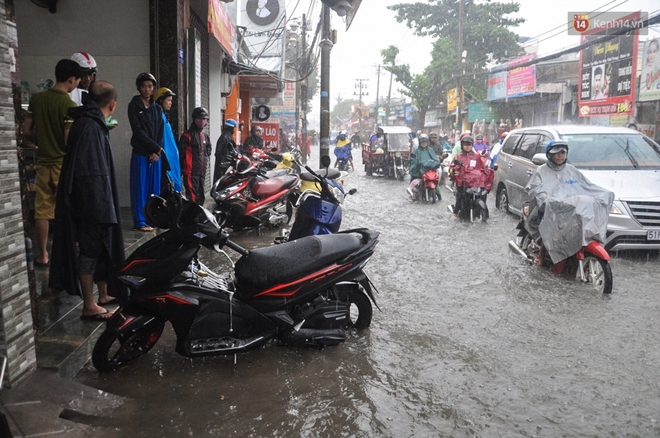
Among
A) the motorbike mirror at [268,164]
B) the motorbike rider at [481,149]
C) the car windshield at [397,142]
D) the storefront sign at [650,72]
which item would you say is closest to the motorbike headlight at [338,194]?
the motorbike mirror at [268,164]

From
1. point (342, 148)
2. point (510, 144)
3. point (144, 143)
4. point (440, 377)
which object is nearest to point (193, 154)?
point (144, 143)

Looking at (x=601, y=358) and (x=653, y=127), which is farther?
(x=653, y=127)

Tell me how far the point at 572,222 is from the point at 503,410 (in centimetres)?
327

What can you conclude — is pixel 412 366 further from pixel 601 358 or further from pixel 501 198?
pixel 501 198

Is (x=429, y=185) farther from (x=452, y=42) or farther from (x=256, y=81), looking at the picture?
(x=452, y=42)

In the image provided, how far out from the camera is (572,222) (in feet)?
19.9

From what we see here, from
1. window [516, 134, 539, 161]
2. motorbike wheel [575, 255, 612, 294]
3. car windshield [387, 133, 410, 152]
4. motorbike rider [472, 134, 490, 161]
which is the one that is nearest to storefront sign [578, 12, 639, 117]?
motorbike rider [472, 134, 490, 161]

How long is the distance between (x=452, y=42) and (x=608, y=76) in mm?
19160

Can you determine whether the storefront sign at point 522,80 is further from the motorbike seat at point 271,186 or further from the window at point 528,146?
the motorbike seat at point 271,186

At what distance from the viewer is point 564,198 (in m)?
6.22

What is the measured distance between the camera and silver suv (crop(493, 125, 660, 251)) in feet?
23.0

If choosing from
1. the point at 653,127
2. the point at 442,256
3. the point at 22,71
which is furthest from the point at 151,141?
the point at 653,127

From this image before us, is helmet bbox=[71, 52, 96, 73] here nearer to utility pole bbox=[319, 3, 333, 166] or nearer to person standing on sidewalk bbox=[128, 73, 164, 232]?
person standing on sidewalk bbox=[128, 73, 164, 232]

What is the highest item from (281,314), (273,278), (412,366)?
(273,278)
